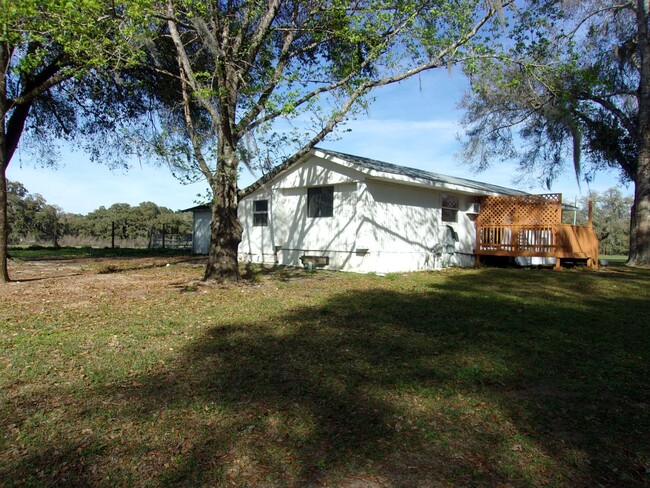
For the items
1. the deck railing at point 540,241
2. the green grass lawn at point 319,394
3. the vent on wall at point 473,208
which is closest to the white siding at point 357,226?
the vent on wall at point 473,208

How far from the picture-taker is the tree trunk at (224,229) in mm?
9422

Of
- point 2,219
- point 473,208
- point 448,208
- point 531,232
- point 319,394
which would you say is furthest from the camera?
point 473,208

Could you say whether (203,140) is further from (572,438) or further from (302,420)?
(572,438)

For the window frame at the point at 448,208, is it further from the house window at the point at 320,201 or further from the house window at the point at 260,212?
the house window at the point at 260,212

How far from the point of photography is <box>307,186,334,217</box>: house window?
13758 mm

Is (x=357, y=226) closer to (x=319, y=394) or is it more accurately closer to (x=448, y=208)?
(x=448, y=208)

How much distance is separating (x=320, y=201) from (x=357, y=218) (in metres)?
1.66

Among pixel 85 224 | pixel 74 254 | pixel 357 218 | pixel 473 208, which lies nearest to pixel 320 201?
pixel 357 218

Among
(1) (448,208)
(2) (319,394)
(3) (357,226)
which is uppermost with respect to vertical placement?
(1) (448,208)

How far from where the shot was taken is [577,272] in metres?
13.4

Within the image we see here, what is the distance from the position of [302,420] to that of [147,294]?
5.77 metres

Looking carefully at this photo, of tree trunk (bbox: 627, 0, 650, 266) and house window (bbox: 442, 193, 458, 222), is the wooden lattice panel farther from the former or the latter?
tree trunk (bbox: 627, 0, 650, 266)

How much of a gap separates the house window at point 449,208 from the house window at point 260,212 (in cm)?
583

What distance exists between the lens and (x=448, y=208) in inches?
603
